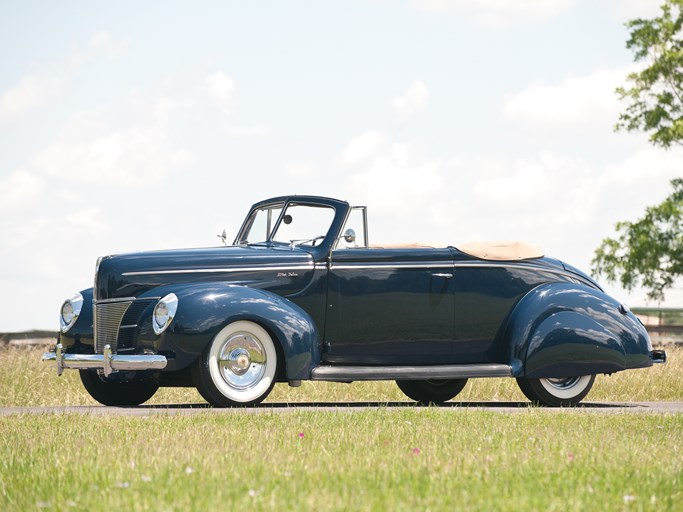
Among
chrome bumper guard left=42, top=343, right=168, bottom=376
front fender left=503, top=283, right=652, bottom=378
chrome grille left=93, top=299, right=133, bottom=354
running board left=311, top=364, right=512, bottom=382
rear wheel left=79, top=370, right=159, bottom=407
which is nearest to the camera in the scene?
chrome bumper guard left=42, top=343, right=168, bottom=376

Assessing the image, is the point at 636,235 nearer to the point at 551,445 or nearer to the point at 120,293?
the point at 120,293

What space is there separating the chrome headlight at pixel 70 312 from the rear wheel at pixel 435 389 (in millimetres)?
4033

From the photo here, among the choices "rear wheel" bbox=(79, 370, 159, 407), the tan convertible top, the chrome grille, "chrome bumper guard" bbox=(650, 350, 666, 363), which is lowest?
"rear wheel" bbox=(79, 370, 159, 407)

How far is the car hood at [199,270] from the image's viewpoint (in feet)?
35.9

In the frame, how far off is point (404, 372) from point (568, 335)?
1.86 m

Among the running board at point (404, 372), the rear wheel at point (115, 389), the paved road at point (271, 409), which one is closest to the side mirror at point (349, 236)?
the running board at point (404, 372)

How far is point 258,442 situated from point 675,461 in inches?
103

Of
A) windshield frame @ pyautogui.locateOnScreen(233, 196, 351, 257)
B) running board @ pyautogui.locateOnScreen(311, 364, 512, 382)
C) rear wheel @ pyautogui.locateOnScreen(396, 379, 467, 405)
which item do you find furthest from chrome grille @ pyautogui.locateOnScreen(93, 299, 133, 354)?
rear wheel @ pyautogui.locateOnScreen(396, 379, 467, 405)

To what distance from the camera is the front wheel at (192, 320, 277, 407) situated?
33.7 feet

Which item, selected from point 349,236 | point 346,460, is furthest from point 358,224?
point 346,460

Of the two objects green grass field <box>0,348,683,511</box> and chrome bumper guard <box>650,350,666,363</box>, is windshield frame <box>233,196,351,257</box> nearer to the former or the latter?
green grass field <box>0,348,683,511</box>

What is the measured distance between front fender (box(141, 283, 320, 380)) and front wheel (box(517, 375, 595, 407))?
260cm

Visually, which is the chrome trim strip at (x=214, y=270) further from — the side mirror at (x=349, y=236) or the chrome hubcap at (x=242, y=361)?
the chrome hubcap at (x=242, y=361)

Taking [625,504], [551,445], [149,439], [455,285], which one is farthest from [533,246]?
[625,504]
